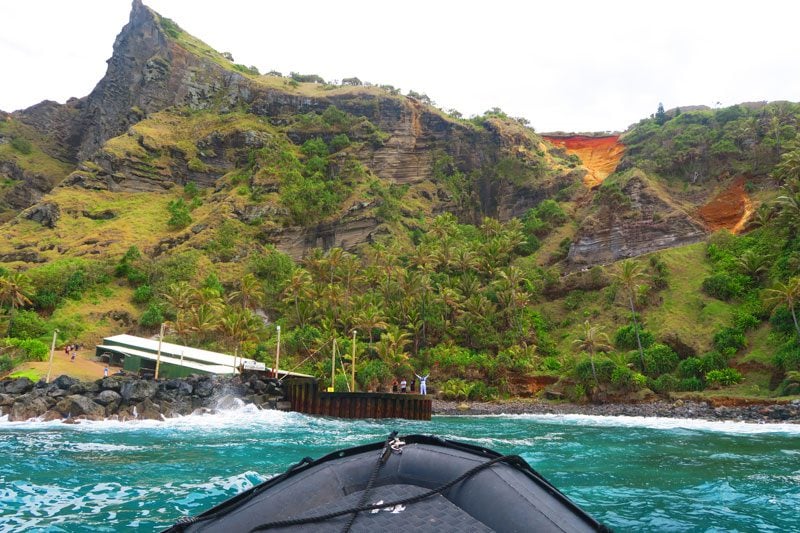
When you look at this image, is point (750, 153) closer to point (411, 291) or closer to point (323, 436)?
point (411, 291)

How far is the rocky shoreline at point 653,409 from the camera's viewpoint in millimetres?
27647

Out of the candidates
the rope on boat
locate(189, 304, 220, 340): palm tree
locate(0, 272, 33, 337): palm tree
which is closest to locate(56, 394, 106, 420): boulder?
the rope on boat

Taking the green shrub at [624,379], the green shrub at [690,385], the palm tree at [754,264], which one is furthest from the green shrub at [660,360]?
the palm tree at [754,264]

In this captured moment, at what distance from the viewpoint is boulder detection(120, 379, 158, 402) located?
955 inches

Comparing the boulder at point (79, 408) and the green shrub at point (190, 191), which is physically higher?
the green shrub at point (190, 191)

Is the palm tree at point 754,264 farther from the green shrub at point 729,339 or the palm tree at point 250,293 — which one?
the palm tree at point 250,293

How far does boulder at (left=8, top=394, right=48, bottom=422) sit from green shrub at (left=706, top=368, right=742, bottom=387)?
37625mm

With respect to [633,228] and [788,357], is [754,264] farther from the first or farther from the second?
[633,228]

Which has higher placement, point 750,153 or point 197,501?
point 750,153

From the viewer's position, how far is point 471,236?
244ft

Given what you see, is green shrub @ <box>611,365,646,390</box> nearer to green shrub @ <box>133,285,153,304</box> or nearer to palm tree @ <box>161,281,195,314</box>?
palm tree @ <box>161,281,195,314</box>

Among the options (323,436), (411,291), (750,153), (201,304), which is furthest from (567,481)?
(750,153)

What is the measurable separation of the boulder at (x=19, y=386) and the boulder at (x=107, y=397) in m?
4.42

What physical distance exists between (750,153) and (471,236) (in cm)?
3344
